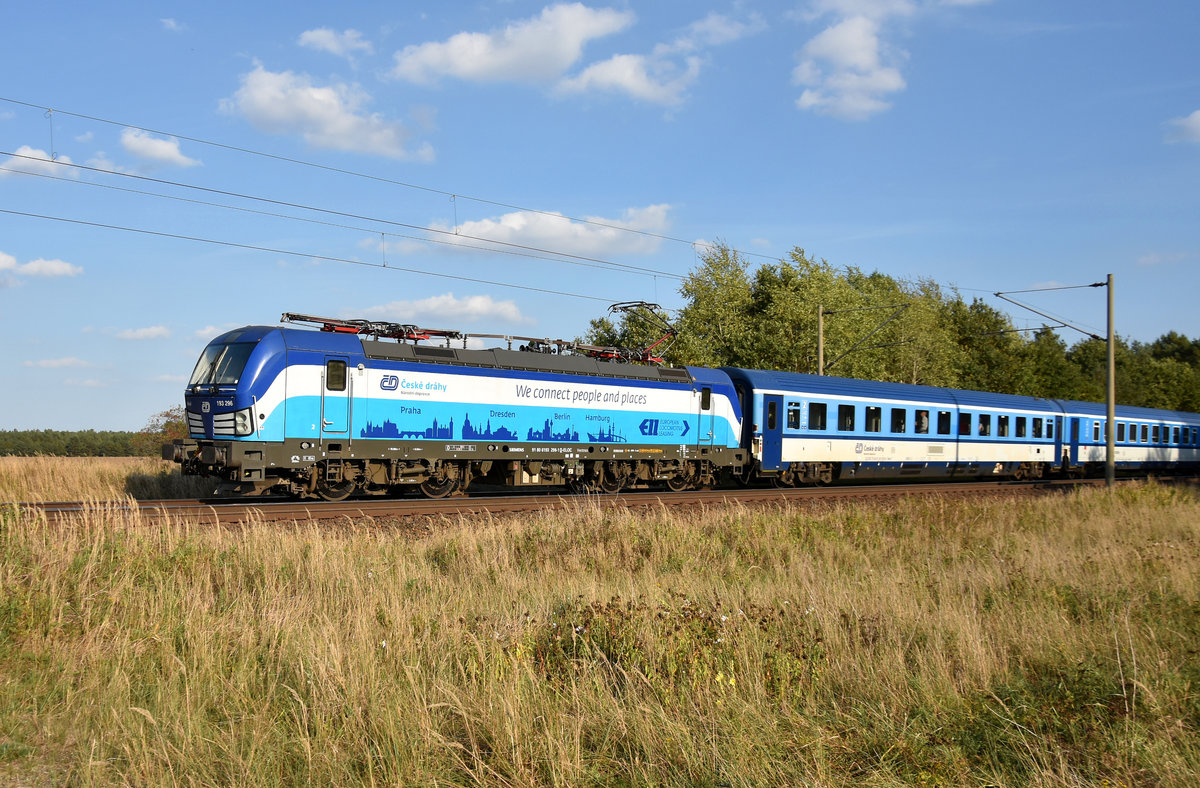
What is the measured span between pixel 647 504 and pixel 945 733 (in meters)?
→ 12.3

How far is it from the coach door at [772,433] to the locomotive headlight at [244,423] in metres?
15.3

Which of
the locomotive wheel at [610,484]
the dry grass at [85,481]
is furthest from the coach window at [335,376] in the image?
the locomotive wheel at [610,484]

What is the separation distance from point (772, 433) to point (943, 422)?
9170mm

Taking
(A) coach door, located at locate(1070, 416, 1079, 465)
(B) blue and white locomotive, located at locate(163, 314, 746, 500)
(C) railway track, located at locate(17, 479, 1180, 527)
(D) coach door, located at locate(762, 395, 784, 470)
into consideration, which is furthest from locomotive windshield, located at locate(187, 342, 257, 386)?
(A) coach door, located at locate(1070, 416, 1079, 465)

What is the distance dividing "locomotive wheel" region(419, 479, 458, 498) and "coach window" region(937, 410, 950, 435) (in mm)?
19458

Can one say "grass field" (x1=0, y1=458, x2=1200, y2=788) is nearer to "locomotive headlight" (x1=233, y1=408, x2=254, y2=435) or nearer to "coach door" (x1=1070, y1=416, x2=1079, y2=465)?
"locomotive headlight" (x1=233, y1=408, x2=254, y2=435)

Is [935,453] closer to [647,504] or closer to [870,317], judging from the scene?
[647,504]

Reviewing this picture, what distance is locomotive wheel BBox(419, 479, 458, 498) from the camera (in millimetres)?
19469

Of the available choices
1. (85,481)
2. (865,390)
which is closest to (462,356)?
(85,481)

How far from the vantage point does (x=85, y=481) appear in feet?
66.1

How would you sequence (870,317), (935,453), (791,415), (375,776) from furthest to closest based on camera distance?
(870,317) → (935,453) → (791,415) → (375,776)

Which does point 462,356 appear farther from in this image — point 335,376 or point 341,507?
point 341,507

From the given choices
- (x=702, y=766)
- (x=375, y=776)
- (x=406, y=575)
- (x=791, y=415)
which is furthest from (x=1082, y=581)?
(x=791, y=415)

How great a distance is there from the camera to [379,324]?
1844 centimetres
